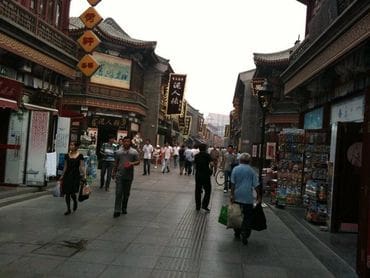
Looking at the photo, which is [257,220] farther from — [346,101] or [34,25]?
[34,25]

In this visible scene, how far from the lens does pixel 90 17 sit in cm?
1805

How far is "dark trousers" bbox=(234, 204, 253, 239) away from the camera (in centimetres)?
829

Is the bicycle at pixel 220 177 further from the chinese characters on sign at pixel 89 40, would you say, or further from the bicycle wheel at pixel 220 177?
the chinese characters on sign at pixel 89 40

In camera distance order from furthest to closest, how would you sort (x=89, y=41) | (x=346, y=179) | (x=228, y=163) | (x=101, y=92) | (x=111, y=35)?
(x=101, y=92)
(x=111, y=35)
(x=89, y=41)
(x=228, y=163)
(x=346, y=179)

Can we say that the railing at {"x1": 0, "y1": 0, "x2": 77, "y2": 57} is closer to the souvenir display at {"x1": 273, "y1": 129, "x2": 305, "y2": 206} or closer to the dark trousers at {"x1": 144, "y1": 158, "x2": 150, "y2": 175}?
the souvenir display at {"x1": 273, "y1": 129, "x2": 305, "y2": 206}

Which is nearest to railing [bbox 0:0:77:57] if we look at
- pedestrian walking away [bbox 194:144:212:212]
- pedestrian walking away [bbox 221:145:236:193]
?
pedestrian walking away [bbox 194:144:212:212]

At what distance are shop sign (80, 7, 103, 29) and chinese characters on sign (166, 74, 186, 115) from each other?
2155cm

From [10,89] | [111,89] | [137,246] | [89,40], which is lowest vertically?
[137,246]

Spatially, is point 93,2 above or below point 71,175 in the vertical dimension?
above

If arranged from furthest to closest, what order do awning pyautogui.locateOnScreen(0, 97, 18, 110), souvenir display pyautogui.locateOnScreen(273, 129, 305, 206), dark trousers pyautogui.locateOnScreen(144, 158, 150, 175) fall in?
dark trousers pyautogui.locateOnScreen(144, 158, 150, 175), souvenir display pyautogui.locateOnScreen(273, 129, 305, 206), awning pyautogui.locateOnScreen(0, 97, 18, 110)

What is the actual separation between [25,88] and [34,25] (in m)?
2.02

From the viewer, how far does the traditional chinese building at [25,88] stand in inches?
468

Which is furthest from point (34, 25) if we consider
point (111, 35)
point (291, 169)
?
point (111, 35)

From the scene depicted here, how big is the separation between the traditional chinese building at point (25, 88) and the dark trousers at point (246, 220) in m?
6.05
